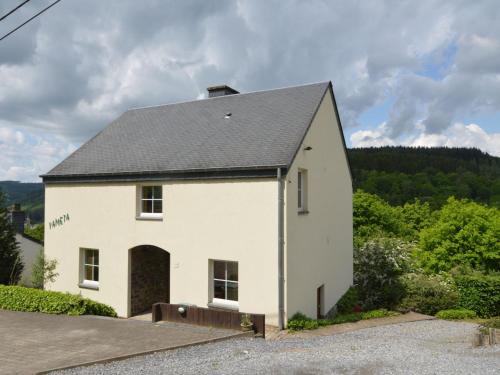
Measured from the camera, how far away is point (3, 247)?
21594 mm

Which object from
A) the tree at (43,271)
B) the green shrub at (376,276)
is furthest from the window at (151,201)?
the green shrub at (376,276)

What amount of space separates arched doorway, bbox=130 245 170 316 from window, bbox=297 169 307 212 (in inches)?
264

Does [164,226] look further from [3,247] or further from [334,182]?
[3,247]

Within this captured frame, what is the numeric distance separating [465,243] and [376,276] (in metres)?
10.6

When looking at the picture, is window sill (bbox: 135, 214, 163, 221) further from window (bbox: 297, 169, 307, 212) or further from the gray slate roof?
window (bbox: 297, 169, 307, 212)

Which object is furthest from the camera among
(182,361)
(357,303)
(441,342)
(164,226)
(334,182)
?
(357,303)

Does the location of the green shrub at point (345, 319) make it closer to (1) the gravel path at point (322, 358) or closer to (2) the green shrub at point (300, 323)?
(2) the green shrub at point (300, 323)

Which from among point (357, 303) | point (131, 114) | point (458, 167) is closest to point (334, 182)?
point (357, 303)

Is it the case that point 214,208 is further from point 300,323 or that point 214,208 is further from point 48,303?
point 48,303

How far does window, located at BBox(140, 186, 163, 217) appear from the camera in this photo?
1631 cm

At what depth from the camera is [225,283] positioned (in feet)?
48.1

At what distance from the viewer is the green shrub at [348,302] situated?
19.3 metres

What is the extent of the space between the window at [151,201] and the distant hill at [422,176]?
2309 inches

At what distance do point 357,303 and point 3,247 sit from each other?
Answer: 18.7m
